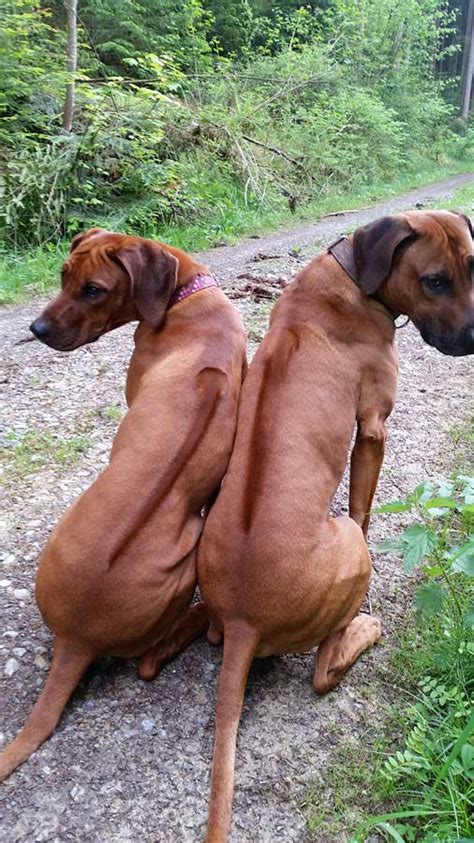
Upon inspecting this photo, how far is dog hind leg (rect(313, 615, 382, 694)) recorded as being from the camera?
2.87 m

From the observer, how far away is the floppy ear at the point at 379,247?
3436 mm

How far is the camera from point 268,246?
10.7m

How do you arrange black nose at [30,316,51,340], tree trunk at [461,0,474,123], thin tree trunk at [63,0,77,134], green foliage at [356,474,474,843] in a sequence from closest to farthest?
1. green foliage at [356,474,474,843]
2. black nose at [30,316,51,340]
3. thin tree trunk at [63,0,77,134]
4. tree trunk at [461,0,474,123]

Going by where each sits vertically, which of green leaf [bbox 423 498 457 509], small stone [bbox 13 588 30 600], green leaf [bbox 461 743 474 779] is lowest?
small stone [bbox 13 588 30 600]

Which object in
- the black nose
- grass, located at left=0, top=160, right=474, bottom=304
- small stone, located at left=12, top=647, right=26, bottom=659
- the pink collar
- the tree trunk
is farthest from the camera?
the tree trunk

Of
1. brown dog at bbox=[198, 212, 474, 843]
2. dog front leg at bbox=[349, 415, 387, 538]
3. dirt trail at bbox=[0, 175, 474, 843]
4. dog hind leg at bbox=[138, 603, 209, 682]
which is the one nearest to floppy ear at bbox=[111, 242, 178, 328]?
brown dog at bbox=[198, 212, 474, 843]

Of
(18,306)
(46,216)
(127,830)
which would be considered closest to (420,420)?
(127,830)

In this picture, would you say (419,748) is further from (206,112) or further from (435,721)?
(206,112)

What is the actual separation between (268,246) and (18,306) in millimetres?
4470

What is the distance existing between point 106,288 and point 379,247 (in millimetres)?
1473

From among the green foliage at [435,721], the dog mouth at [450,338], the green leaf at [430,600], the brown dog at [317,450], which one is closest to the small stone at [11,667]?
the brown dog at [317,450]

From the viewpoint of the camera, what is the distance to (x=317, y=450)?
3.00 meters

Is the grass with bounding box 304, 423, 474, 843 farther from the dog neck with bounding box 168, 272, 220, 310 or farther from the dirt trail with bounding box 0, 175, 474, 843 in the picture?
the dog neck with bounding box 168, 272, 220, 310

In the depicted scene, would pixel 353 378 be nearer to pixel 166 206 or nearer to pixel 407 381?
pixel 407 381
